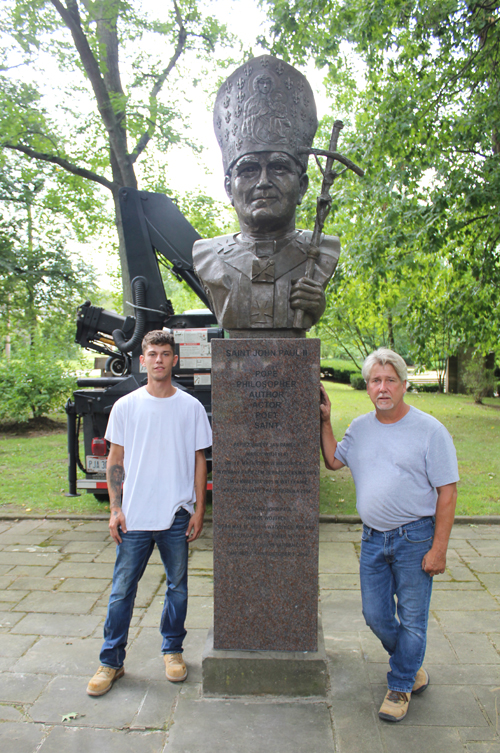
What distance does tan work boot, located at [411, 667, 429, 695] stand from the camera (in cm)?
306

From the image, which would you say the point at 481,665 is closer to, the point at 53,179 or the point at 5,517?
the point at 5,517

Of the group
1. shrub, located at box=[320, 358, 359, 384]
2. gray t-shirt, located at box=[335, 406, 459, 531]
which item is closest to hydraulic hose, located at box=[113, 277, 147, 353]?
gray t-shirt, located at box=[335, 406, 459, 531]

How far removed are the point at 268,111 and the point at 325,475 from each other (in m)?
6.30

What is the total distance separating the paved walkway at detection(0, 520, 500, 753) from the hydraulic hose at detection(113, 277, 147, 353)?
8.60 feet

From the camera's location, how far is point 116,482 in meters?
3.17

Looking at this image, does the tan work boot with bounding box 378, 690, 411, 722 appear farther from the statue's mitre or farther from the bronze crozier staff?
the statue's mitre

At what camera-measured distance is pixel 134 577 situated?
3072 millimetres

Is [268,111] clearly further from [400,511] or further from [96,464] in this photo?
[96,464]

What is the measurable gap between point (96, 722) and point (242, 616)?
881mm

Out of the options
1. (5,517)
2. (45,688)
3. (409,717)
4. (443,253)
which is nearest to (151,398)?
(45,688)

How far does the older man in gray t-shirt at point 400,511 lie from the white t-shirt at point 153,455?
0.93m

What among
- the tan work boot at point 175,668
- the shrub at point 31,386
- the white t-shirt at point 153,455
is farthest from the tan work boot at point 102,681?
the shrub at point 31,386

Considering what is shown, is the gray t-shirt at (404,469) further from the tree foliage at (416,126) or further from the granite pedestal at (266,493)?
the tree foliage at (416,126)

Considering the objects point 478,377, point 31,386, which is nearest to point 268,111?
point 31,386
